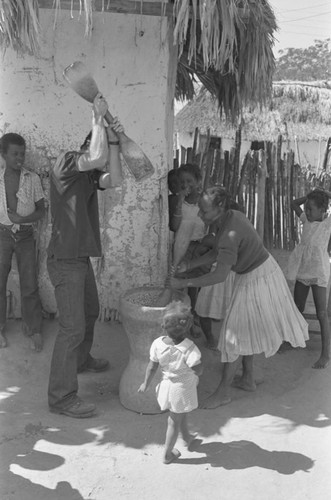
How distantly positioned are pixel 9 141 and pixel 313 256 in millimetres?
2535

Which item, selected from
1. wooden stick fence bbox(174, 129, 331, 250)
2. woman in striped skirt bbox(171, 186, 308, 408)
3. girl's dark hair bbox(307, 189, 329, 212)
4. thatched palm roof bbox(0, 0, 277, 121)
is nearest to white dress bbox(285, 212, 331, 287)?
girl's dark hair bbox(307, 189, 329, 212)

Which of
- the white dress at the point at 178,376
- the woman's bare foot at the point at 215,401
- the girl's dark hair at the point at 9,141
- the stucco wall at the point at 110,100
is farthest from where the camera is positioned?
the stucco wall at the point at 110,100

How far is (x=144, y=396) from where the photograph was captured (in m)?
3.58

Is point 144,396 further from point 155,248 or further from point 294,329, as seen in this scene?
point 155,248

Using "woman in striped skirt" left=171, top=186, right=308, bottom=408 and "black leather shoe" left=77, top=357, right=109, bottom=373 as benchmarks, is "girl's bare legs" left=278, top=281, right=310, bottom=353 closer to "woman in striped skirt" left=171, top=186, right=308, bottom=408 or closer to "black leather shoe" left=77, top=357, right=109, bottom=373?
"woman in striped skirt" left=171, top=186, right=308, bottom=408

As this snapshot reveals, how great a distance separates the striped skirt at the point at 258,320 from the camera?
3674 mm

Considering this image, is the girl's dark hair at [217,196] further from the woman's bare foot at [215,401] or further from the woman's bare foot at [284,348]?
the woman's bare foot at [284,348]

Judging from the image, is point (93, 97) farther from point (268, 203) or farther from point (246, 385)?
point (268, 203)

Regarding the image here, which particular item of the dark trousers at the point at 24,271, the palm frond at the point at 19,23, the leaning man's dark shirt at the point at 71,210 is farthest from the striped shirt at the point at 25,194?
the palm frond at the point at 19,23

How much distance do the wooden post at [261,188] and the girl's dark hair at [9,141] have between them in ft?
10.5

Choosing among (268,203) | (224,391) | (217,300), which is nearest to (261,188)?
(268,203)

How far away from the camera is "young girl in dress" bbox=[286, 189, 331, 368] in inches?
172

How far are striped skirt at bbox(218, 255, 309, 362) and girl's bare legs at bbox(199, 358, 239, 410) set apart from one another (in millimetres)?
92

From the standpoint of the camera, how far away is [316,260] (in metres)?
4.41
